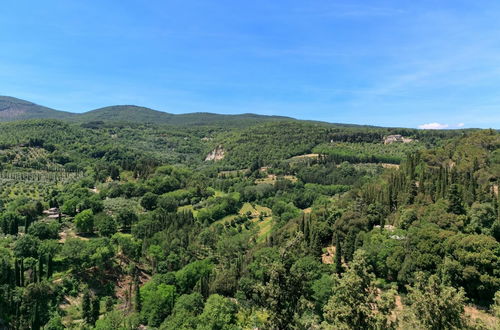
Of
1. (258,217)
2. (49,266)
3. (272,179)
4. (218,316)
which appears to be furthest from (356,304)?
(272,179)

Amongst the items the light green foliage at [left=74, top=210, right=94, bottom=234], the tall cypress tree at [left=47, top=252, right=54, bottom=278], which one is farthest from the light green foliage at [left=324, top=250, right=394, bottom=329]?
the light green foliage at [left=74, top=210, right=94, bottom=234]

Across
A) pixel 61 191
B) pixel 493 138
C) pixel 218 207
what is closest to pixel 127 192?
pixel 61 191

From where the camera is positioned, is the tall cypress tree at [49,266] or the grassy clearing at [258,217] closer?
the tall cypress tree at [49,266]

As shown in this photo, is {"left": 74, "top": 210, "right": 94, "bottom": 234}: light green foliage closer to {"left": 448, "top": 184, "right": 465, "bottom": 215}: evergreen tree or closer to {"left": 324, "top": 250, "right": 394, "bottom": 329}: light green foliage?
{"left": 324, "top": 250, "right": 394, "bottom": 329}: light green foliage

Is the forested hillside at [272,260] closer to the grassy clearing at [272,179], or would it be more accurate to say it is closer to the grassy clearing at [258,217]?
the grassy clearing at [258,217]

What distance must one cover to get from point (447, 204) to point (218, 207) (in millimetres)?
77211

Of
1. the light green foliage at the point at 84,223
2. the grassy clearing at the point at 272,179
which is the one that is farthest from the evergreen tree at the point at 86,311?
the grassy clearing at the point at 272,179

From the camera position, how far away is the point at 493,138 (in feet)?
324

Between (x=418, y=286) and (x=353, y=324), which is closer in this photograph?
(x=353, y=324)

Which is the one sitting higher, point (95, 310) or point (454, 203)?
point (454, 203)

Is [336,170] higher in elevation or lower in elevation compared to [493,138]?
lower

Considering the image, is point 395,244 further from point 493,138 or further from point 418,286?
point 493,138

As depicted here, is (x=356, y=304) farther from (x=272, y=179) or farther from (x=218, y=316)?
(x=272, y=179)

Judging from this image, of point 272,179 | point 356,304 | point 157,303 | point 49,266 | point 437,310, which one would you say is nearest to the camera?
point 356,304
